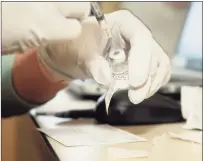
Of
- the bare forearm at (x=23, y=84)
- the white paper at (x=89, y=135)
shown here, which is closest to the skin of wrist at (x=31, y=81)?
the bare forearm at (x=23, y=84)

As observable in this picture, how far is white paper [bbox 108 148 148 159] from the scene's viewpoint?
0.58 meters

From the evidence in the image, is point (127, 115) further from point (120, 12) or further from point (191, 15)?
point (191, 15)

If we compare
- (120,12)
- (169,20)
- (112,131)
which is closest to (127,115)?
(112,131)

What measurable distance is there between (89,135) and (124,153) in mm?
97

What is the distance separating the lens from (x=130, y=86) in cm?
60

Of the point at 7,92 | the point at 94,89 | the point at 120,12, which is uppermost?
the point at 120,12

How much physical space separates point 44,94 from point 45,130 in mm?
161

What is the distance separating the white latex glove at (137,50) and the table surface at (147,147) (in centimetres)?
7

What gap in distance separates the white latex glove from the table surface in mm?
73

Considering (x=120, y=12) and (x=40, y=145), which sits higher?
(x=120, y=12)

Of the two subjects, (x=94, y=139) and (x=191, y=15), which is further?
(x=191, y=15)

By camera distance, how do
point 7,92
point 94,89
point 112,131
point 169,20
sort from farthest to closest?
point 169,20 < point 94,89 < point 7,92 < point 112,131

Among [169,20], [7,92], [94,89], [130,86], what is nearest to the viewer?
[130,86]

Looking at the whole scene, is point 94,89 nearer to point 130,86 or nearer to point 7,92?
point 7,92
